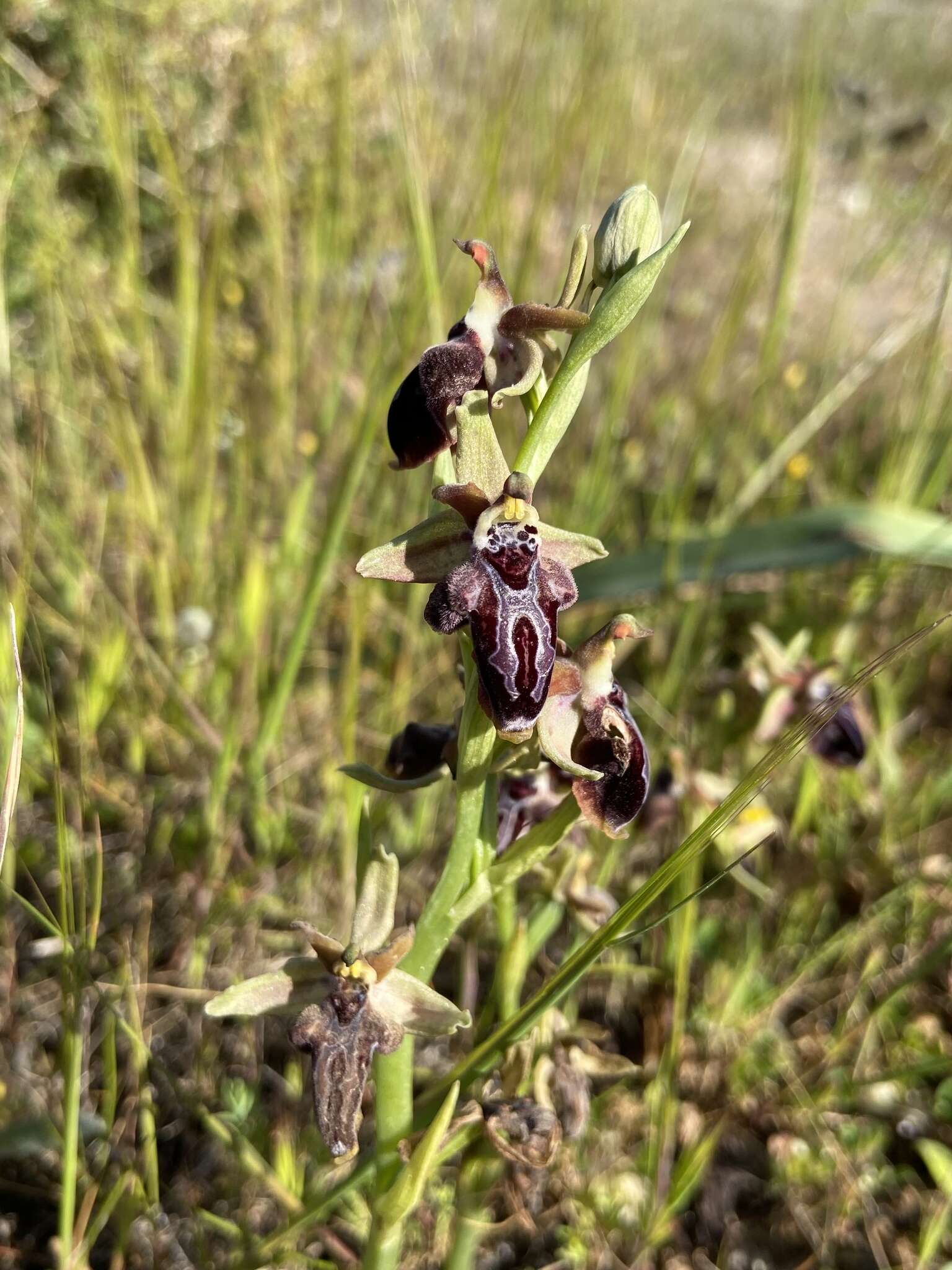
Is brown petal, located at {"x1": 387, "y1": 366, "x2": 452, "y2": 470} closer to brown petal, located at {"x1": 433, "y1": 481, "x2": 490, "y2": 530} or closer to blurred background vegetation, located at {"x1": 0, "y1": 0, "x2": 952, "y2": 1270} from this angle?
brown petal, located at {"x1": 433, "y1": 481, "x2": 490, "y2": 530}

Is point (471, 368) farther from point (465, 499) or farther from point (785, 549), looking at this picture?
point (785, 549)

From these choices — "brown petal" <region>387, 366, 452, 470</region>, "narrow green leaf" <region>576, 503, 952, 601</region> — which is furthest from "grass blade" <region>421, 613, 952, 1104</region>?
"narrow green leaf" <region>576, 503, 952, 601</region>

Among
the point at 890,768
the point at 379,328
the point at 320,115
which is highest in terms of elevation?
the point at 320,115

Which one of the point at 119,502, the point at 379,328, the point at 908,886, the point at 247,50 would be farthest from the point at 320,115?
the point at 908,886

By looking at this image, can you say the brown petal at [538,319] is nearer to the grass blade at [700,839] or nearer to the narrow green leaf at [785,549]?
the grass blade at [700,839]

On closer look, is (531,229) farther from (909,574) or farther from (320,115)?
(320,115)

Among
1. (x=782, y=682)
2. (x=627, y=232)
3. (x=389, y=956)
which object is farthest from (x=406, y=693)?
(x=627, y=232)

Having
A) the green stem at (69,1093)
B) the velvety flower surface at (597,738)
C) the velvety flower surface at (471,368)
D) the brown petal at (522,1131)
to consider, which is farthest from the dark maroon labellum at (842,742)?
the green stem at (69,1093)
